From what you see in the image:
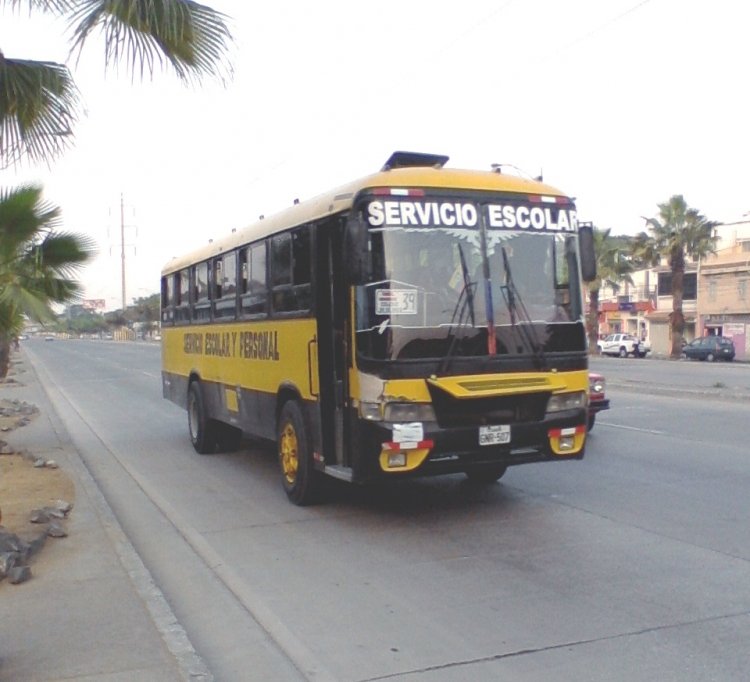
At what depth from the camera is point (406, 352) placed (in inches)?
312

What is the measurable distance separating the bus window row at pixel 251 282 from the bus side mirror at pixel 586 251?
258 centimetres

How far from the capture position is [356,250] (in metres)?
7.83

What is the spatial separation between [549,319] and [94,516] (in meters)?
4.72

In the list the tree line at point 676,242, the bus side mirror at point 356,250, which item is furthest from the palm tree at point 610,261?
the bus side mirror at point 356,250

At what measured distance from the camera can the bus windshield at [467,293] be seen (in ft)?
26.1

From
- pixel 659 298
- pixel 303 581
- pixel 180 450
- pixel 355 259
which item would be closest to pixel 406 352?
pixel 355 259

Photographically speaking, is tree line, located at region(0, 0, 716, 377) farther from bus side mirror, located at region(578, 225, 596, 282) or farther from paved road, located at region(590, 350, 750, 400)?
paved road, located at region(590, 350, 750, 400)

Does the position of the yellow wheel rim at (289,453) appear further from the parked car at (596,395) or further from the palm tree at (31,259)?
the parked car at (596,395)

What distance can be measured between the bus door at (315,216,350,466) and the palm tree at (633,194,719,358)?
47.7 m

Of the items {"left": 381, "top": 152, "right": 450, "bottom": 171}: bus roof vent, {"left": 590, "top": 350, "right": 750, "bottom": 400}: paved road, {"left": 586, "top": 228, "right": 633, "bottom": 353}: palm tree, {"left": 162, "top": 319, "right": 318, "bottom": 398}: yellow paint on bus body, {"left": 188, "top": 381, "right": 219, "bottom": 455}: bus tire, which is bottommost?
{"left": 590, "top": 350, "right": 750, "bottom": 400}: paved road

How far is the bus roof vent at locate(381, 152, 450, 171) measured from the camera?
29.3 ft

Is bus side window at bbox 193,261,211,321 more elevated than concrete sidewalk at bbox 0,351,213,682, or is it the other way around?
bus side window at bbox 193,261,211,321

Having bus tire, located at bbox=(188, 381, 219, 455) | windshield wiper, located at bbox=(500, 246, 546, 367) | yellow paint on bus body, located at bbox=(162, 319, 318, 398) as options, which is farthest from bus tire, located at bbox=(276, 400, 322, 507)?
bus tire, located at bbox=(188, 381, 219, 455)

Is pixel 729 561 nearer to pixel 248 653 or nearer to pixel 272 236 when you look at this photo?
pixel 248 653
